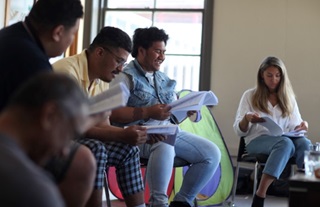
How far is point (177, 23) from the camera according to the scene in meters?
5.03

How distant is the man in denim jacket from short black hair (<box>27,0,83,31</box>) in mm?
1031

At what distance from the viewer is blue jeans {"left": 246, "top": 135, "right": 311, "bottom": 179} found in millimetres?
3375

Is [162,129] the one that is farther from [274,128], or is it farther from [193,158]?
[274,128]

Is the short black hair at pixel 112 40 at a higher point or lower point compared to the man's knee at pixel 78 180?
higher

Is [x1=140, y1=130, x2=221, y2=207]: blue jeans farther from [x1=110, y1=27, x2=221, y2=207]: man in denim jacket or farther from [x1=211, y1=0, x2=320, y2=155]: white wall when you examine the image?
[x1=211, y1=0, x2=320, y2=155]: white wall

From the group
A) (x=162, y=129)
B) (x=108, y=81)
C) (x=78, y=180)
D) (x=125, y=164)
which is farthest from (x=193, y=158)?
(x=78, y=180)


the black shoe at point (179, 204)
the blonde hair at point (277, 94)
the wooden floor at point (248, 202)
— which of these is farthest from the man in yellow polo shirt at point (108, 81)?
the blonde hair at point (277, 94)

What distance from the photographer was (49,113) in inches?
36.9

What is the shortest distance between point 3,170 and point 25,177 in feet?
0.11

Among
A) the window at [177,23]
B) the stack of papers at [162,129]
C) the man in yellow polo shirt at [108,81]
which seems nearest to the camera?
the man in yellow polo shirt at [108,81]

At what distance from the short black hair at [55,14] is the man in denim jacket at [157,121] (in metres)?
1.03

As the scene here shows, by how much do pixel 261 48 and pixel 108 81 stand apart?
2.51m

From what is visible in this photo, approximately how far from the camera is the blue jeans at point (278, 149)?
3.38 metres

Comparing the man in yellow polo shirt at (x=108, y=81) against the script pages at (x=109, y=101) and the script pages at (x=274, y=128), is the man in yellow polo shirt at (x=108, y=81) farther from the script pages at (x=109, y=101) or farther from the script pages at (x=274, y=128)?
the script pages at (x=274, y=128)
